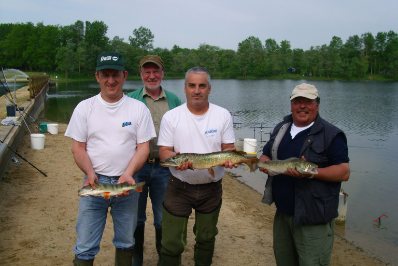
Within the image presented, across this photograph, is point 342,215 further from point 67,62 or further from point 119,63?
point 67,62

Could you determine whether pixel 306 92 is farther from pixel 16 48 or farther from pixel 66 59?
pixel 16 48

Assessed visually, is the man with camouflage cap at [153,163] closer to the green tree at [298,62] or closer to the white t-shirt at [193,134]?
the white t-shirt at [193,134]

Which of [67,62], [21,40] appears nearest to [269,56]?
[67,62]

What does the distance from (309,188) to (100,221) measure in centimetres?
220

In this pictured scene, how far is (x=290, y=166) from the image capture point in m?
3.11

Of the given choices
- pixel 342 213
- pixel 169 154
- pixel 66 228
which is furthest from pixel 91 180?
pixel 342 213

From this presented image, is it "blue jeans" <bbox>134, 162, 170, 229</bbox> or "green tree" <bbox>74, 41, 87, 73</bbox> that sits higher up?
"green tree" <bbox>74, 41, 87, 73</bbox>

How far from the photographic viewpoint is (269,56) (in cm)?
10944

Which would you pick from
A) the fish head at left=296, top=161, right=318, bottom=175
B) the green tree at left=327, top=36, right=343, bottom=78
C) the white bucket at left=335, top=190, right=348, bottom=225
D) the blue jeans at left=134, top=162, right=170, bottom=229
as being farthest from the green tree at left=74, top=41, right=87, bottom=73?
the fish head at left=296, top=161, right=318, bottom=175

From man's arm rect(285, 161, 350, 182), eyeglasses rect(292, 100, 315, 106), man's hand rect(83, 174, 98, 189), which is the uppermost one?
eyeglasses rect(292, 100, 315, 106)

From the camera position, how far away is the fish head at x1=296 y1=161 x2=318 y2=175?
297 centimetres

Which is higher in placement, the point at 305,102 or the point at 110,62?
the point at 110,62

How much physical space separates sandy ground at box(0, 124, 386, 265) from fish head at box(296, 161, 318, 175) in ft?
8.84

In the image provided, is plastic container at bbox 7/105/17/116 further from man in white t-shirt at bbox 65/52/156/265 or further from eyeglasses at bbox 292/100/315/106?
eyeglasses at bbox 292/100/315/106
